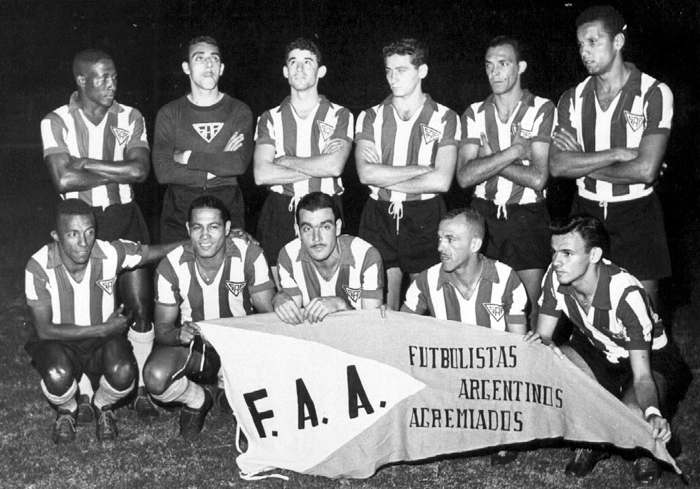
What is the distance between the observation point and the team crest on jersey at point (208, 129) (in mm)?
4922

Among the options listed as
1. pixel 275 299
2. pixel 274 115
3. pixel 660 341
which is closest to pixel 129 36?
pixel 274 115

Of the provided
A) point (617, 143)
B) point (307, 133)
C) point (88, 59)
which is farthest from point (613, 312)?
point (88, 59)

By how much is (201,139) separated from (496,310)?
6.52ft

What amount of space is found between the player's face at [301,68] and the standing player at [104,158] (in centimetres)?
101

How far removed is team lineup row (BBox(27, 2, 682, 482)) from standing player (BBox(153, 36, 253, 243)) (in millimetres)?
12

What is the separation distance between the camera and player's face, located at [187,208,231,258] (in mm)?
4449

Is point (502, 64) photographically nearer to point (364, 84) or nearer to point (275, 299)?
point (275, 299)

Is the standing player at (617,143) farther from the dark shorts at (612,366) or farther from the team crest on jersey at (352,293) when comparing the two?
the team crest on jersey at (352,293)

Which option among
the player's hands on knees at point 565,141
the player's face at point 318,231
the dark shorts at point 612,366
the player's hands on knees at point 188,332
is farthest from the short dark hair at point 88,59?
the dark shorts at point 612,366

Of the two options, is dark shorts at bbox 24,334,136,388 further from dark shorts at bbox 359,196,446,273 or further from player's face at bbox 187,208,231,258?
dark shorts at bbox 359,196,446,273

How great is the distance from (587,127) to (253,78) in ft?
35.1

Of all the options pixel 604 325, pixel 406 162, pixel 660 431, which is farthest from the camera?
pixel 406 162

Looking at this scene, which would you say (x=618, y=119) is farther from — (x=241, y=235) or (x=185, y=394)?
(x=185, y=394)

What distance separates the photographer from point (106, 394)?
14.5 ft
